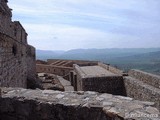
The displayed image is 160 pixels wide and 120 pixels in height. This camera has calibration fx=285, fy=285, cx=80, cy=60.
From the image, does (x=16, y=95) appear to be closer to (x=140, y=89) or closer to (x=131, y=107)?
(x=131, y=107)

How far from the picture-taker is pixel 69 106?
4.55 metres

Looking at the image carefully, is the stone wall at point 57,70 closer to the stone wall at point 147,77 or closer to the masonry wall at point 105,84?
the masonry wall at point 105,84

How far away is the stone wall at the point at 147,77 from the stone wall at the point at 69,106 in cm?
735

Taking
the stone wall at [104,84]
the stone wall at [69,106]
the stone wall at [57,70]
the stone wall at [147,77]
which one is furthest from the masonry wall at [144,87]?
the stone wall at [57,70]

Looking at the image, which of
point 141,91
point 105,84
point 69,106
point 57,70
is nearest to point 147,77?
point 141,91

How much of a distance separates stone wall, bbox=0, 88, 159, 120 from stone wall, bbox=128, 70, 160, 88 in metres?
7.35

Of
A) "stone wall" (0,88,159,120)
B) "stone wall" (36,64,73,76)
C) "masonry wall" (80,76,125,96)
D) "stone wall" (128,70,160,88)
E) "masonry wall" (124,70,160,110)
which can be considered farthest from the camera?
"stone wall" (36,64,73,76)

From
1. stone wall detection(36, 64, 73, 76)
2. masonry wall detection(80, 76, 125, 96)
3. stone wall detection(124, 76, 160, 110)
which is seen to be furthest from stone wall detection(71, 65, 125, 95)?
stone wall detection(36, 64, 73, 76)

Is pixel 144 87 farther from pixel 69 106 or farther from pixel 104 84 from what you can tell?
pixel 69 106

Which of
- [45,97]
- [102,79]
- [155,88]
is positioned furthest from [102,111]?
[102,79]

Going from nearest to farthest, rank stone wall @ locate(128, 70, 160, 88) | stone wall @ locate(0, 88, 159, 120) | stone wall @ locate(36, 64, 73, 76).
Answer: stone wall @ locate(0, 88, 159, 120)
stone wall @ locate(128, 70, 160, 88)
stone wall @ locate(36, 64, 73, 76)

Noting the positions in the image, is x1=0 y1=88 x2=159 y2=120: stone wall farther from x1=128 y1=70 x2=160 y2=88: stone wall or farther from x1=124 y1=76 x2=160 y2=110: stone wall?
x1=128 y1=70 x2=160 y2=88: stone wall

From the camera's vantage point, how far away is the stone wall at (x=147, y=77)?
11742 millimetres

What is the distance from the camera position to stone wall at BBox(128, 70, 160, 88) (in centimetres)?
1174
